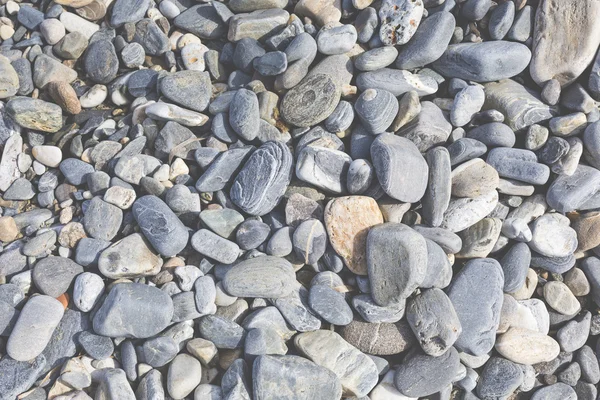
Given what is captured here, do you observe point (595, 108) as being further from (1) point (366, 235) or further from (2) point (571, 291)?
(1) point (366, 235)

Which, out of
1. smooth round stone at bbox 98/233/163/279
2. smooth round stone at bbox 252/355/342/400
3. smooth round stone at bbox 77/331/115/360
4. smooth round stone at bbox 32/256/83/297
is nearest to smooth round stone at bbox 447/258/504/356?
smooth round stone at bbox 252/355/342/400

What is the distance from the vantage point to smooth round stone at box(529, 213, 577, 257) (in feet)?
7.27

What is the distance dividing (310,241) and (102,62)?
1.42 m

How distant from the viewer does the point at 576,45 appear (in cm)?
236

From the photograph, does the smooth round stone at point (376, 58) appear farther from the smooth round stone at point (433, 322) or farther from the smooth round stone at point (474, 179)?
the smooth round stone at point (433, 322)

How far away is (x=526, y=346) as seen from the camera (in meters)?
2.13

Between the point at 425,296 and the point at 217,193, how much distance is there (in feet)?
3.21

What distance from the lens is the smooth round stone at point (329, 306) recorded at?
2.06 m

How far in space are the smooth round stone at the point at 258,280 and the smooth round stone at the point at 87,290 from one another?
0.52 m

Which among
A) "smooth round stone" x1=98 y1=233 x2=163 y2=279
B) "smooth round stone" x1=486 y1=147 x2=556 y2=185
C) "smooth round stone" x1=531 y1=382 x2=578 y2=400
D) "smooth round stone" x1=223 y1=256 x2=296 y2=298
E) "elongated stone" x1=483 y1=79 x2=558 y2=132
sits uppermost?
"elongated stone" x1=483 y1=79 x2=558 y2=132

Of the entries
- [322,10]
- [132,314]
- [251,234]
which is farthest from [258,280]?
[322,10]

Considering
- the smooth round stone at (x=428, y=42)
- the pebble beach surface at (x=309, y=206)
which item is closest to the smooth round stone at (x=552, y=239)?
the pebble beach surface at (x=309, y=206)

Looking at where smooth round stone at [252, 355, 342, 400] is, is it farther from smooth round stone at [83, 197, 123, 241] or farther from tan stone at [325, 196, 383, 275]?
smooth round stone at [83, 197, 123, 241]

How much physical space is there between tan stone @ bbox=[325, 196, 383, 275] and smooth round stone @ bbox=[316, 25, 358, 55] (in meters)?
0.75
